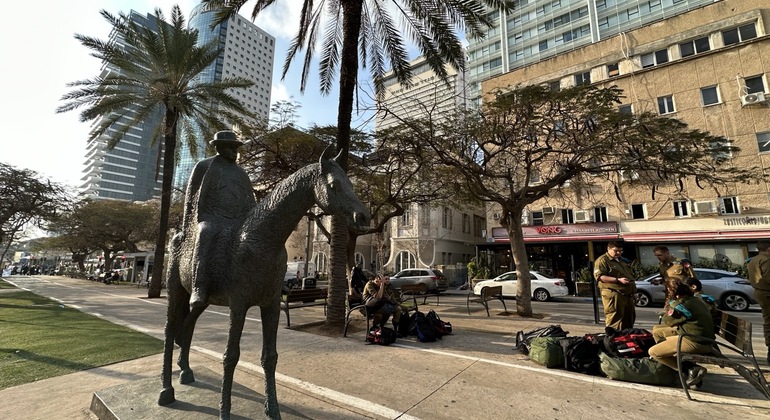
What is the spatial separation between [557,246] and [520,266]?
16.2 metres

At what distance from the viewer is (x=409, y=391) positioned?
3.96 metres

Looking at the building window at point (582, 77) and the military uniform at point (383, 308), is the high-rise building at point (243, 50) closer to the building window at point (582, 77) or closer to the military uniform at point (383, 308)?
the building window at point (582, 77)

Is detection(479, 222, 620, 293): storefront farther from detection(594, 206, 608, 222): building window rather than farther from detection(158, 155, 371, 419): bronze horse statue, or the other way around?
detection(158, 155, 371, 419): bronze horse statue

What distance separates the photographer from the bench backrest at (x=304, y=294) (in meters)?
9.40

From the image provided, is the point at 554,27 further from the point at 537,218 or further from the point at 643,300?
the point at 643,300

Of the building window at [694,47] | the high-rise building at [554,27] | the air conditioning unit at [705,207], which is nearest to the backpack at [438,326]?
the air conditioning unit at [705,207]

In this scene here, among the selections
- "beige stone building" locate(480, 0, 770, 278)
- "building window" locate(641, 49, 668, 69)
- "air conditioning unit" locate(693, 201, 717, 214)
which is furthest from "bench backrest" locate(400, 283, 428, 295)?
"building window" locate(641, 49, 668, 69)

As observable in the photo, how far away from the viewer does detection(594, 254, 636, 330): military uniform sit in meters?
6.09

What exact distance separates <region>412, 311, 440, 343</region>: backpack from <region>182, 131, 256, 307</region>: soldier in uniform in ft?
15.5

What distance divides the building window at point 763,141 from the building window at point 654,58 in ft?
23.8

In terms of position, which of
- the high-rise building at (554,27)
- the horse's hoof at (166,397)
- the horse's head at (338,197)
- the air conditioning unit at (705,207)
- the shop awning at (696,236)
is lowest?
the horse's hoof at (166,397)

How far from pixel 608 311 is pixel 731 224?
20002mm

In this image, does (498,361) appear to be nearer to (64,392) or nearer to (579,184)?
(64,392)

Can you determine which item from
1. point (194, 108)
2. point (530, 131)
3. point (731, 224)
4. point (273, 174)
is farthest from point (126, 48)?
point (731, 224)
